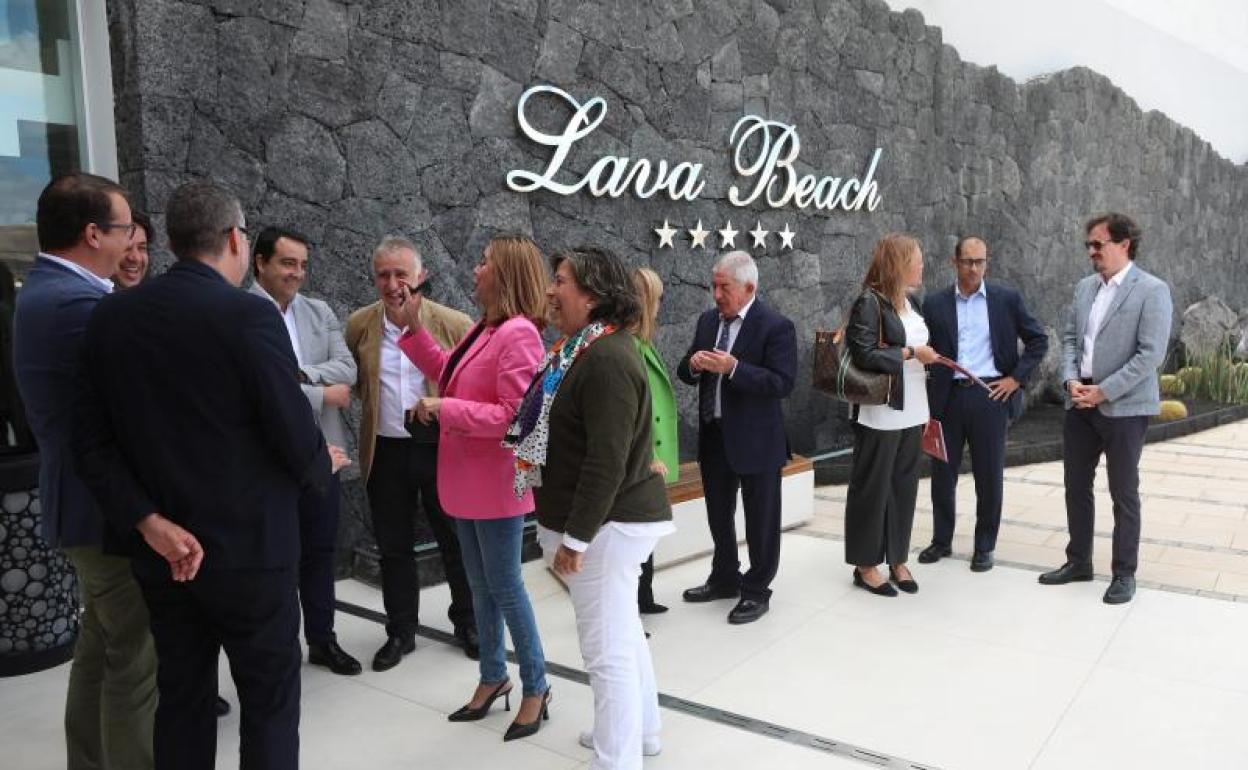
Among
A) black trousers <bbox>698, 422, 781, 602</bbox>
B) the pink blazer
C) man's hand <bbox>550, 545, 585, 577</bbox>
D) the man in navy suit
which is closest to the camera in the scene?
the man in navy suit

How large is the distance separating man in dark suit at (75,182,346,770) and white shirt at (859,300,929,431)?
2.80 meters

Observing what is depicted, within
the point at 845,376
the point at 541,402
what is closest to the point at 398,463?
the point at 541,402

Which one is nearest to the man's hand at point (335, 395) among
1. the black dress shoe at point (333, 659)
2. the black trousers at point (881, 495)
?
the black dress shoe at point (333, 659)

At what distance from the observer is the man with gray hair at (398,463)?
353 centimetres

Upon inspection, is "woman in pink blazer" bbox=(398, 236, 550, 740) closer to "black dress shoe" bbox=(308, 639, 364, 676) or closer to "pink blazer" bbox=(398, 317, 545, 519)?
"pink blazer" bbox=(398, 317, 545, 519)

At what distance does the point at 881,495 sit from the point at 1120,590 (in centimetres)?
110

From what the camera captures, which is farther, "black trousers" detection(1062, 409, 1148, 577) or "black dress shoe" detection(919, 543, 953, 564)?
"black dress shoe" detection(919, 543, 953, 564)

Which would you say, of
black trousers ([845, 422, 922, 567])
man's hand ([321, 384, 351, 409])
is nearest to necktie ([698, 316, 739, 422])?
black trousers ([845, 422, 922, 567])

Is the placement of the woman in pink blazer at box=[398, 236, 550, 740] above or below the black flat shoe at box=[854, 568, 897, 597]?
above

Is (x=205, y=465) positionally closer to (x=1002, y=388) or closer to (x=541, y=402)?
(x=541, y=402)

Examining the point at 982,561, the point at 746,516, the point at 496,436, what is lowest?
the point at 982,561

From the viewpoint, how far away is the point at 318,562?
3.47m

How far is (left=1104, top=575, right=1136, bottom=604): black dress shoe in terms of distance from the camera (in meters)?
4.23

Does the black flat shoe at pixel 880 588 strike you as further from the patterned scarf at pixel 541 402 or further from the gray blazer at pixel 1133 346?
the patterned scarf at pixel 541 402
